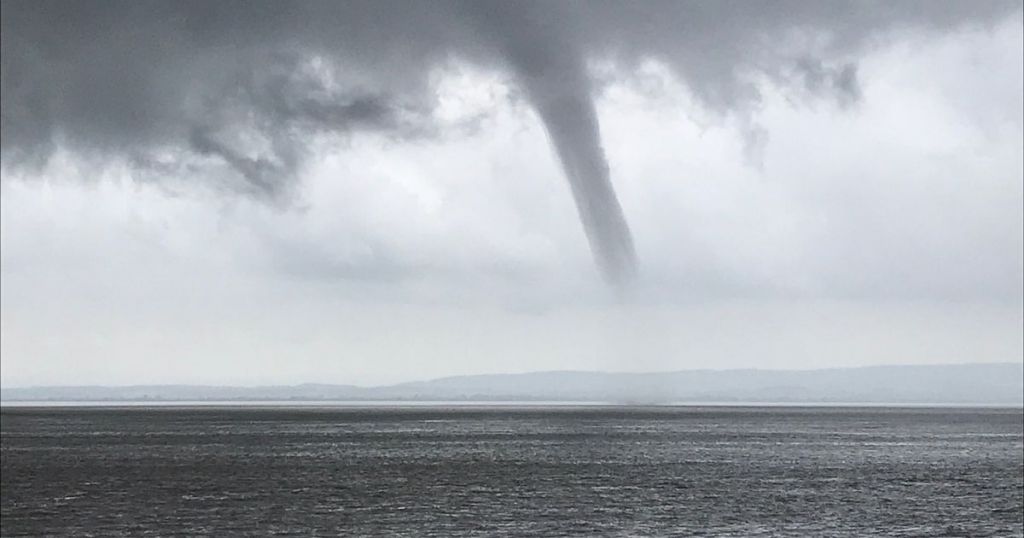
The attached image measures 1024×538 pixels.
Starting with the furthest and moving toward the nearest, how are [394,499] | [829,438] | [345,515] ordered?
[829,438] → [394,499] → [345,515]

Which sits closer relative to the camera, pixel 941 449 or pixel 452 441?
pixel 941 449

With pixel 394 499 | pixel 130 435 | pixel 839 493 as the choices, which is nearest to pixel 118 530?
pixel 394 499

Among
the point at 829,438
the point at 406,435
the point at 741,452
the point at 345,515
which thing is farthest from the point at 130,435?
the point at 345,515

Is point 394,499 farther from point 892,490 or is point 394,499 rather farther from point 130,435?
point 130,435

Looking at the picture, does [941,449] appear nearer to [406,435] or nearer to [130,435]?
[406,435]

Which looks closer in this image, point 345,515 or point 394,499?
point 345,515

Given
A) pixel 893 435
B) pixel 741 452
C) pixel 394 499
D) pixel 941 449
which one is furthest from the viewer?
pixel 893 435

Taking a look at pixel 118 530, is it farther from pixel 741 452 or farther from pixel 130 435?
pixel 130 435

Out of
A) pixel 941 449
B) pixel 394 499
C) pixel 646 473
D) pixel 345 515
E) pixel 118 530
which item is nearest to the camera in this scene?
pixel 118 530

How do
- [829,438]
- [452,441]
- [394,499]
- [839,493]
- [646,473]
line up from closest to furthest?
[394,499] < [839,493] < [646,473] < [452,441] < [829,438]
